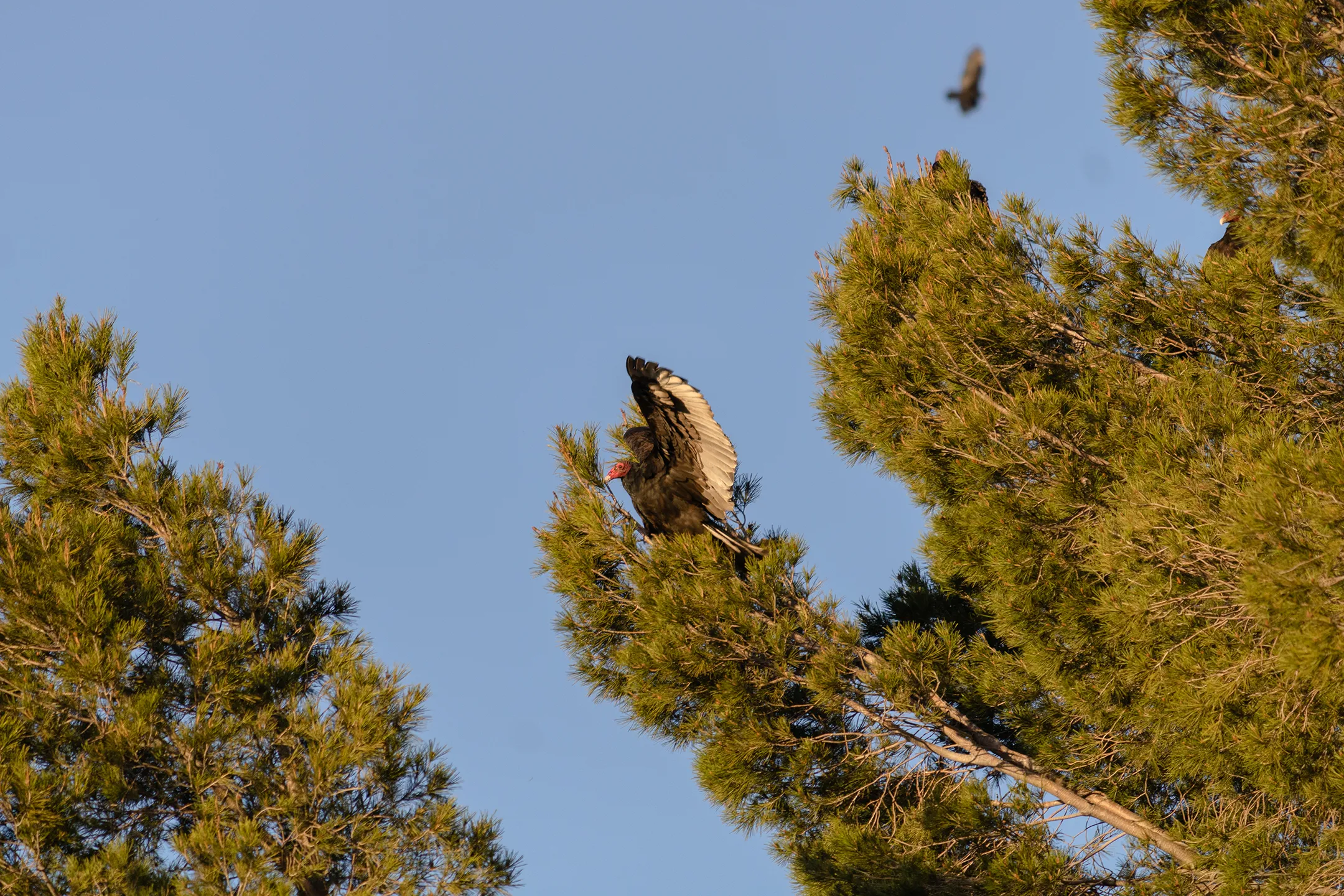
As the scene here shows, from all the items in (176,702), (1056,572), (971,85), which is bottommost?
(176,702)

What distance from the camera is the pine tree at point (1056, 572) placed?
4805 millimetres

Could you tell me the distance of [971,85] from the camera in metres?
7.12

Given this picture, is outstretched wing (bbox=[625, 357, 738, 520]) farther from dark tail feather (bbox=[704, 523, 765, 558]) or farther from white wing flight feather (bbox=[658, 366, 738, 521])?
dark tail feather (bbox=[704, 523, 765, 558])

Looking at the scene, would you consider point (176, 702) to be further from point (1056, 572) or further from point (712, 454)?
point (1056, 572)

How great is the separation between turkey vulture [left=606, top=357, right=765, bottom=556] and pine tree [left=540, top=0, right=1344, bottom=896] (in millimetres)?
171

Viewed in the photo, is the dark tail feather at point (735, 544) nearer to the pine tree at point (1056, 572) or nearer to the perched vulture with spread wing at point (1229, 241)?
the pine tree at point (1056, 572)

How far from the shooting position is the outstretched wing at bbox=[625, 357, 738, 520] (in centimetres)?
546

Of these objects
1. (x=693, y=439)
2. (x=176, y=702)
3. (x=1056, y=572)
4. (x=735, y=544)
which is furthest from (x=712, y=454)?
(x=176, y=702)

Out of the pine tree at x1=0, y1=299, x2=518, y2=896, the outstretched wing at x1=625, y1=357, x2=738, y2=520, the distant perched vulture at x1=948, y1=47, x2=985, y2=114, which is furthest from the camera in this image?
the distant perched vulture at x1=948, y1=47, x2=985, y2=114

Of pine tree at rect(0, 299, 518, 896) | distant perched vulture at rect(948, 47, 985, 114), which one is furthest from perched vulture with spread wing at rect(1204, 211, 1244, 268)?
pine tree at rect(0, 299, 518, 896)

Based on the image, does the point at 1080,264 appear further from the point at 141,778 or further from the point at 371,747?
the point at 141,778

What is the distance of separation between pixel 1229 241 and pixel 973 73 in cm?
197

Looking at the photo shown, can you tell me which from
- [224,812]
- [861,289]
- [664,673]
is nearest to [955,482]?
[861,289]

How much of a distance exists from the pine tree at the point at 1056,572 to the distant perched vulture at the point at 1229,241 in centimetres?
12
